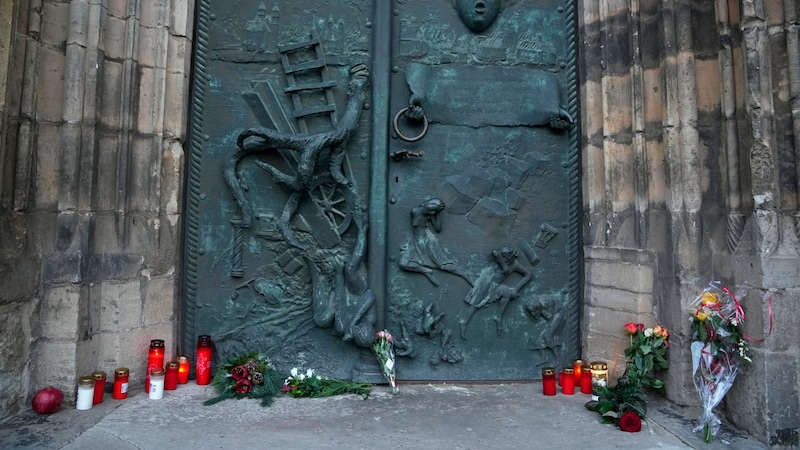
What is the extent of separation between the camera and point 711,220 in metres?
3.00

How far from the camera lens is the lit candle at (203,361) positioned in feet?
10.9

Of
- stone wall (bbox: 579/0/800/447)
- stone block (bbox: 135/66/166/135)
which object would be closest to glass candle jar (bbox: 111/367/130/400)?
stone block (bbox: 135/66/166/135)

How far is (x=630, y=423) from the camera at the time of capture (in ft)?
8.87

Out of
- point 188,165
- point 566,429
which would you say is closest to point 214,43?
point 188,165

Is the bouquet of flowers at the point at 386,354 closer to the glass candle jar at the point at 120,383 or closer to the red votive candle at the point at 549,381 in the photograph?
the red votive candle at the point at 549,381

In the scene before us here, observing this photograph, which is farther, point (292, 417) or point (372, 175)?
point (372, 175)

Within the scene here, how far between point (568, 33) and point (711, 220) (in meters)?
1.70

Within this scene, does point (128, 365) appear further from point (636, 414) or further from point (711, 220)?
point (711, 220)

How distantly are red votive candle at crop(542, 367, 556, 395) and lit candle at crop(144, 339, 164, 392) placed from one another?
237cm

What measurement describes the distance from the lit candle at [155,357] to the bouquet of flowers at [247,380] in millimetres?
349

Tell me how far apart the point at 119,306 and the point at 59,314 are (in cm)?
31

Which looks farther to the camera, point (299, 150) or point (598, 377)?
point (299, 150)

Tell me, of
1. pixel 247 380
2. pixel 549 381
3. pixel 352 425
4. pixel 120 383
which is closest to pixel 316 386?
pixel 247 380

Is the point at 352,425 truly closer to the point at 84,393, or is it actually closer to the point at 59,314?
the point at 84,393
